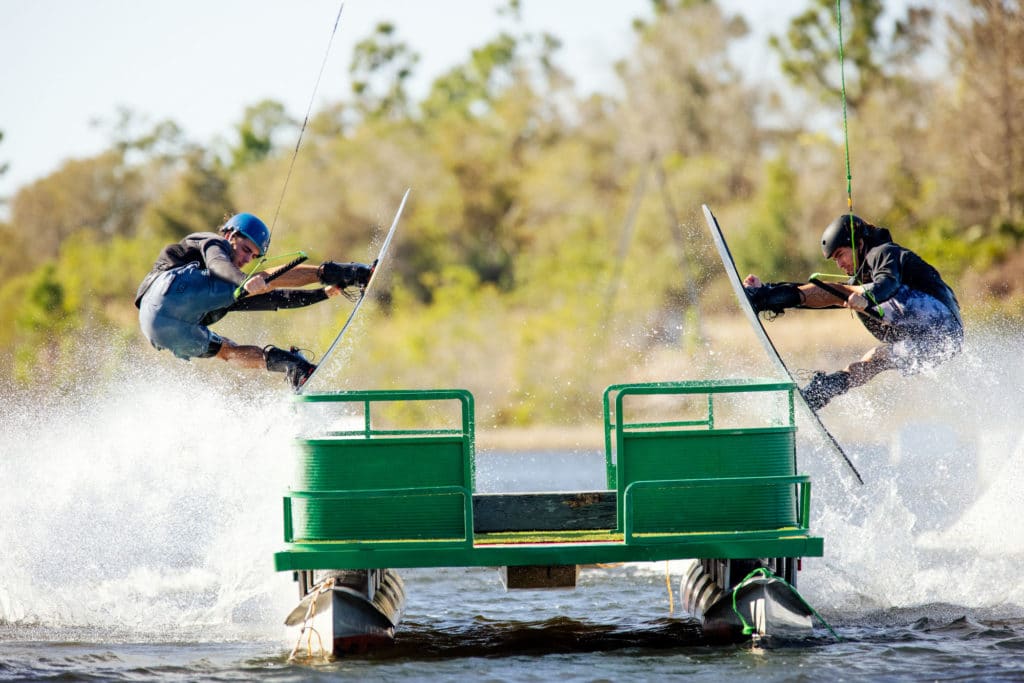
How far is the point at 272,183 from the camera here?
58.5 metres

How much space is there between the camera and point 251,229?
37.4ft

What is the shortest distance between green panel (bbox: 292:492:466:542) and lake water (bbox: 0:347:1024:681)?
0.63 meters

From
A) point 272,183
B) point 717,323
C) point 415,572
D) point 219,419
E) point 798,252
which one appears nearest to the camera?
point 219,419

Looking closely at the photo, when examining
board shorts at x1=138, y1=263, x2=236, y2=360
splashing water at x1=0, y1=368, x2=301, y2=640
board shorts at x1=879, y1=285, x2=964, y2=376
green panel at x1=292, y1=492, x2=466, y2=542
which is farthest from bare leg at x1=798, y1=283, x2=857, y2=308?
splashing water at x1=0, y1=368, x2=301, y2=640

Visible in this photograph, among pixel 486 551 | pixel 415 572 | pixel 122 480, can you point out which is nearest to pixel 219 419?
pixel 122 480

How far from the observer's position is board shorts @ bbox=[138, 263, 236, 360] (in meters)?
11.0

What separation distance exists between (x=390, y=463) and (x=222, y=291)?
2.36 m

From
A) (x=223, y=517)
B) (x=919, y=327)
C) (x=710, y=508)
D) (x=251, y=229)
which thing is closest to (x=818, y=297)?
(x=919, y=327)

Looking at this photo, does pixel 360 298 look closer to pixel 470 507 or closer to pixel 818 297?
pixel 470 507

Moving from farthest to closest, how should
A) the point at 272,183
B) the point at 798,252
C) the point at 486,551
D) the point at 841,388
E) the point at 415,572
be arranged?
the point at 272,183 < the point at 798,252 < the point at 415,572 < the point at 841,388 < the point at 486,551

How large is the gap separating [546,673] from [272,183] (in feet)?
165

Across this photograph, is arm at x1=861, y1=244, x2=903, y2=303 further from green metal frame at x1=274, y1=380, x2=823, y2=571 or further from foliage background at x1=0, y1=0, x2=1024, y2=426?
foliage background at x1=0, y1=0, x2=1024, y2=426

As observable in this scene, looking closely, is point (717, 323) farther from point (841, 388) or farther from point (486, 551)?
point (486, 551)

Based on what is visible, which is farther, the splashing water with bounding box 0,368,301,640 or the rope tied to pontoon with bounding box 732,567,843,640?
the splashing water with bounding box 0,368,301,640
